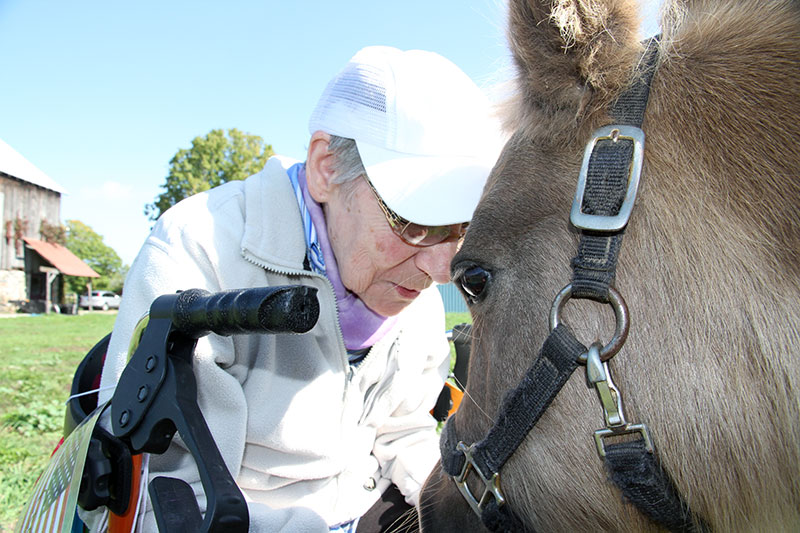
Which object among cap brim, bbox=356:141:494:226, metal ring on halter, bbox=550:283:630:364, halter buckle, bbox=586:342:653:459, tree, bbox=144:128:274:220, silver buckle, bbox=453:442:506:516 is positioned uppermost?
tree, bbox=144:128:274:220

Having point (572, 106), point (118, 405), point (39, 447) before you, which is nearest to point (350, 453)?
point (118, 405)

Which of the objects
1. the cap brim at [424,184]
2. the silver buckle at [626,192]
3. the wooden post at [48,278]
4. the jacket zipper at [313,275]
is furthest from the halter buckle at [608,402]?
the wooden post at [48,278]

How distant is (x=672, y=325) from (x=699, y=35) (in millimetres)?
726

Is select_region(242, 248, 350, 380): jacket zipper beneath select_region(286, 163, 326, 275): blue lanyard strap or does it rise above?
beneath

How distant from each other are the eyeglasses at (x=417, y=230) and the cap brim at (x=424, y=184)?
0.06m

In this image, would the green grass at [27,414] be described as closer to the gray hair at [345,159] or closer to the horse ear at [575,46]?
the gray hair at [345,159]

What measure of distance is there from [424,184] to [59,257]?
44.4 m

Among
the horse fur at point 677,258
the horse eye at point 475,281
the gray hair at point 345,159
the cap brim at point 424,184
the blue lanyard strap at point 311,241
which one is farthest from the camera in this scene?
the blue lanyard strap at point 311,241

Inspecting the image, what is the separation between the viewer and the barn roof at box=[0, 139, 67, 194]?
111 feet

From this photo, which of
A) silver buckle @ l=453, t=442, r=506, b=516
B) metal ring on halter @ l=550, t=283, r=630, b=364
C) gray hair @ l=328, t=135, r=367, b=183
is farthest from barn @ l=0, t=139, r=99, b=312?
metal ring on halter @ l=550, t=283, r=630, b=364

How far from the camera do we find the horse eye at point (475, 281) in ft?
4.78

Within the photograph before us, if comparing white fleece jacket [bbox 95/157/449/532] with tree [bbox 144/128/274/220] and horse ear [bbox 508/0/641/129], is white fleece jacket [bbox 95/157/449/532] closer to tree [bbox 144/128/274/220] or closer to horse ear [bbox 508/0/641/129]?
horse ear [bbox 508/0/641/129]

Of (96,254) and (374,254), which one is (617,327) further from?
(96,254)

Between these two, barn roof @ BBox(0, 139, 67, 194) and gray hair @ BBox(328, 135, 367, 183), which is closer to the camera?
gray hair @ BBox(328, 135, 367, 183)
